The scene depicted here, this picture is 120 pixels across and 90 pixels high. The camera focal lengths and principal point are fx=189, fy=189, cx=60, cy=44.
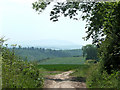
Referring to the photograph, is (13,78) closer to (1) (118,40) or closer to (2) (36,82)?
(2) (36,82)

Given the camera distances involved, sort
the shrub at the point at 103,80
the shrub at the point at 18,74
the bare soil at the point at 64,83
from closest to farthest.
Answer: the shrub at the point at 18,74 → the shrub at the point at 103,80 → the bare soil at the point at 64,83

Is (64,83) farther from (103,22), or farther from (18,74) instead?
(103,22)

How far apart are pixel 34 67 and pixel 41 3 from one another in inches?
362

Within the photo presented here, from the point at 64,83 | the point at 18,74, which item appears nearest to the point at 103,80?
the point at 64,83

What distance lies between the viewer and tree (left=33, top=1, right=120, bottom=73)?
1206cm

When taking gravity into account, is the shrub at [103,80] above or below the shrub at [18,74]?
below

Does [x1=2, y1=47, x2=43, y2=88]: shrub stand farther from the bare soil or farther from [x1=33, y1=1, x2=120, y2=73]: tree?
[x1=33, y1=1, x2=120, y2=73]: tree

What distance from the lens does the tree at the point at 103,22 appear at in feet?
39.6

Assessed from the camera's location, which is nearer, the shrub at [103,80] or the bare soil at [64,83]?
the shrub at [103,80]

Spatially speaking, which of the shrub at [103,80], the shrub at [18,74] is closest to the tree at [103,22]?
the shrub at [103,80]

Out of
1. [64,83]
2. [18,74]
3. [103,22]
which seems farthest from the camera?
[103,22]

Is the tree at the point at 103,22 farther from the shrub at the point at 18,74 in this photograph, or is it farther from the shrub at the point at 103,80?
the shrub at the point at 18,74

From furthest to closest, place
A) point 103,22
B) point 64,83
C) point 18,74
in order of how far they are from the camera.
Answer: point 103,22 → point 64,83 → point 18,74

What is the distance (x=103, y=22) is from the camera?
50.8 ft
